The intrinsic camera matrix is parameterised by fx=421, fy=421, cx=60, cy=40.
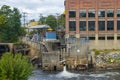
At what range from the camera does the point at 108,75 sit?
92.6 metres

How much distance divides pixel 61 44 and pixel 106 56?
1395cm

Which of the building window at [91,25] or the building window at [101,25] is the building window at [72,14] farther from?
the building window at [101,25]

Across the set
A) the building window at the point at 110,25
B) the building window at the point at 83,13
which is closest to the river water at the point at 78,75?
the building window at the point at 110,25

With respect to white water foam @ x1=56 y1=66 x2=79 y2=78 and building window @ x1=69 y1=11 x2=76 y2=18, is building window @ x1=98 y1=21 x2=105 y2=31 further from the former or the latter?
white water foam @ x1=56 y1=66 x2=79 y2=78

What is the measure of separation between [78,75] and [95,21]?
24.3 metres

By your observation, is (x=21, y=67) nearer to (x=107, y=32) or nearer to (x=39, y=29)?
(x=107, y=32)

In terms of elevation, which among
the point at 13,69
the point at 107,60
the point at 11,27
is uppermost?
the point at 11,27

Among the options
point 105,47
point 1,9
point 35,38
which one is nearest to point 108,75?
point 105,47

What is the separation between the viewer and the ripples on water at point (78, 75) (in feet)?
292

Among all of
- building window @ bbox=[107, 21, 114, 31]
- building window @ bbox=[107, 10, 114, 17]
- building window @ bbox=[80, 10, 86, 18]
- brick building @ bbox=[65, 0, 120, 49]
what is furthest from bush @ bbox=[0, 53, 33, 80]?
building window @ bbox=[107, 10, 114, 17]

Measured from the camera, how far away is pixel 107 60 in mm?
107188

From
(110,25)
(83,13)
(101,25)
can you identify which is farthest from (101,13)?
(83,13)

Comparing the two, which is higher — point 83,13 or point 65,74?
point 83,13

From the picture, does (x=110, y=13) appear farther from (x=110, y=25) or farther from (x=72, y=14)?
(x=72, y=14)
